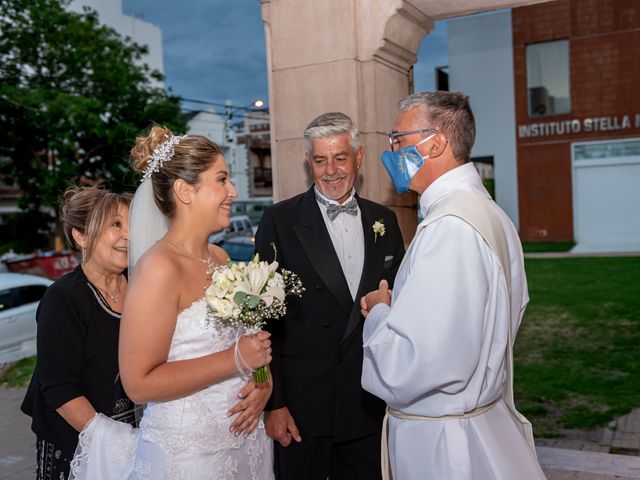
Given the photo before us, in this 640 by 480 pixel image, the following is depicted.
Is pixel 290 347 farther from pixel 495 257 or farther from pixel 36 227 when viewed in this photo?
pixel 36 227

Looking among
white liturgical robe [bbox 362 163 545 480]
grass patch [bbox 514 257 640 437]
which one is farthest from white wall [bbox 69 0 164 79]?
white liturgical robe [bbox 362 163 545 480]

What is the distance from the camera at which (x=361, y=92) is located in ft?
15.3

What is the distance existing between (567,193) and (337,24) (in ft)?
82.9

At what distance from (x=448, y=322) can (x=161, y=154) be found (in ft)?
4.83

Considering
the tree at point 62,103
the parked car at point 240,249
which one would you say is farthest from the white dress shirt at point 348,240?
the tree at point 62,103

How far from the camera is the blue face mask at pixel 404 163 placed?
267 centimetres

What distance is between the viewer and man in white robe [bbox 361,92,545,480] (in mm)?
2297

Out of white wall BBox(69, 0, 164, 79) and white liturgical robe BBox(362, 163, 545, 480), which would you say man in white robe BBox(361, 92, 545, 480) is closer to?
white liturgical robe BBox(362, 163, 545, 480)

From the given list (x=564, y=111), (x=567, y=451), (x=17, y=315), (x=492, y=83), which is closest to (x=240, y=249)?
(x=17, y=315)

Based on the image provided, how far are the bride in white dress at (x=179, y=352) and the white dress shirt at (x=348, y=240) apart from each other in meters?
0.83

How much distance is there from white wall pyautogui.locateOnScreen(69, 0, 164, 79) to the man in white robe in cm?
4006

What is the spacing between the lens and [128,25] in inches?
1762

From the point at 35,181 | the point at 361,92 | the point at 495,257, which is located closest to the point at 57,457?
the point at 495,257

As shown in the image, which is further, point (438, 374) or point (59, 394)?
point (59, 394)
